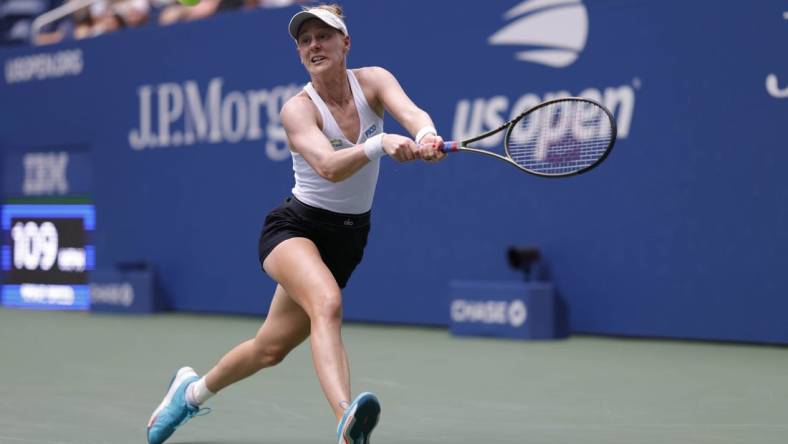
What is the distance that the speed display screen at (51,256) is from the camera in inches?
398

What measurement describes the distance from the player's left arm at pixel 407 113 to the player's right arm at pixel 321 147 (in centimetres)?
7

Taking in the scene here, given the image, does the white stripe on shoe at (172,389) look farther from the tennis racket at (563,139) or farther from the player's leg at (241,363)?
the tennis racket at (563,139)

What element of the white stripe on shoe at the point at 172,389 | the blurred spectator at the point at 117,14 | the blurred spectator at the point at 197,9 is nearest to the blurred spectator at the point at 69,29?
the blurred spectator at the point at 117,14

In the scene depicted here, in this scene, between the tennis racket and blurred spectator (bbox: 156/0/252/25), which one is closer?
the tennis racket

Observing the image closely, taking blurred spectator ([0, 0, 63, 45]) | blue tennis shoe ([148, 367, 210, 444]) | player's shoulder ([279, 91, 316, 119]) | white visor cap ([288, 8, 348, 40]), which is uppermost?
blurred spectator ([0, 0, 63, 45])

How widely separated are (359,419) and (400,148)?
0.72m

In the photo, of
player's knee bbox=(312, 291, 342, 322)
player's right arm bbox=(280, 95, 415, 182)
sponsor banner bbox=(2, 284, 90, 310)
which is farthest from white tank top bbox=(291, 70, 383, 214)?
sponsor banner bbox=(2, 284, 90, 310)

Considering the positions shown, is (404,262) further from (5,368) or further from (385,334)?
(5,368)

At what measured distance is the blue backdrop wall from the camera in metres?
6.54

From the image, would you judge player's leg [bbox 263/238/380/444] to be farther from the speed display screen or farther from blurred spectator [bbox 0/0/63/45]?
blurred spectator [bbox 0/0/63/45]

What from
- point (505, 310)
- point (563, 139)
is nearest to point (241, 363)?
point (563, 139)

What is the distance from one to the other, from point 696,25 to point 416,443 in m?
3.66

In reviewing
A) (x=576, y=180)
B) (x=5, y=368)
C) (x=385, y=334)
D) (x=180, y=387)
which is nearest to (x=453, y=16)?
(x=576, y=180)

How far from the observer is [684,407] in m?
4.61
